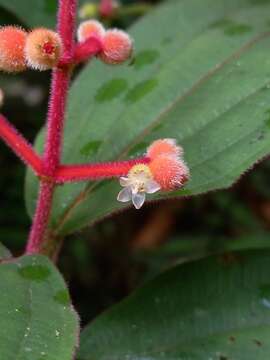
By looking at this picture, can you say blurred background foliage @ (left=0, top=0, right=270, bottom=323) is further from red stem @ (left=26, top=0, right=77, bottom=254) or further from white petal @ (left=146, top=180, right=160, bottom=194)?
white petal @ (left=146, top=180, right=160, bottom=194)

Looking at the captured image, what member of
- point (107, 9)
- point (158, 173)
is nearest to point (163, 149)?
point (158, 173)

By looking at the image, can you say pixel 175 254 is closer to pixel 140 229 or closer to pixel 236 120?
pixel 140 229

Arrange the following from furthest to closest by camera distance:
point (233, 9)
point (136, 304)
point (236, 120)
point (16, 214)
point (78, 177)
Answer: point (16, 214), point (233, 9), point (136, 304), point (236, 120), point (78, 177)

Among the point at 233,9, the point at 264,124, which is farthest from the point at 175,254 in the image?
the point at 264,124

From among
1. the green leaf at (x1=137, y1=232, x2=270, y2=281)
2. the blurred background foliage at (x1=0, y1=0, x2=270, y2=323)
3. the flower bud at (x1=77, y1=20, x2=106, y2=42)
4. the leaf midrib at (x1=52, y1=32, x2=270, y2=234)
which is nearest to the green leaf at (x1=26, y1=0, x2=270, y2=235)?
the leaf midrib at (x1=52, y1=32, x2=270, y2=234)

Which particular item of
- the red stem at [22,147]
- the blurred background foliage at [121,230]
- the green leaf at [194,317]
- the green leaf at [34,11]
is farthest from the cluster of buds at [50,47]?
the blurred background foliage at [121,230]

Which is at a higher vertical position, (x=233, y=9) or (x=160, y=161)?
(x=160, y=161)
